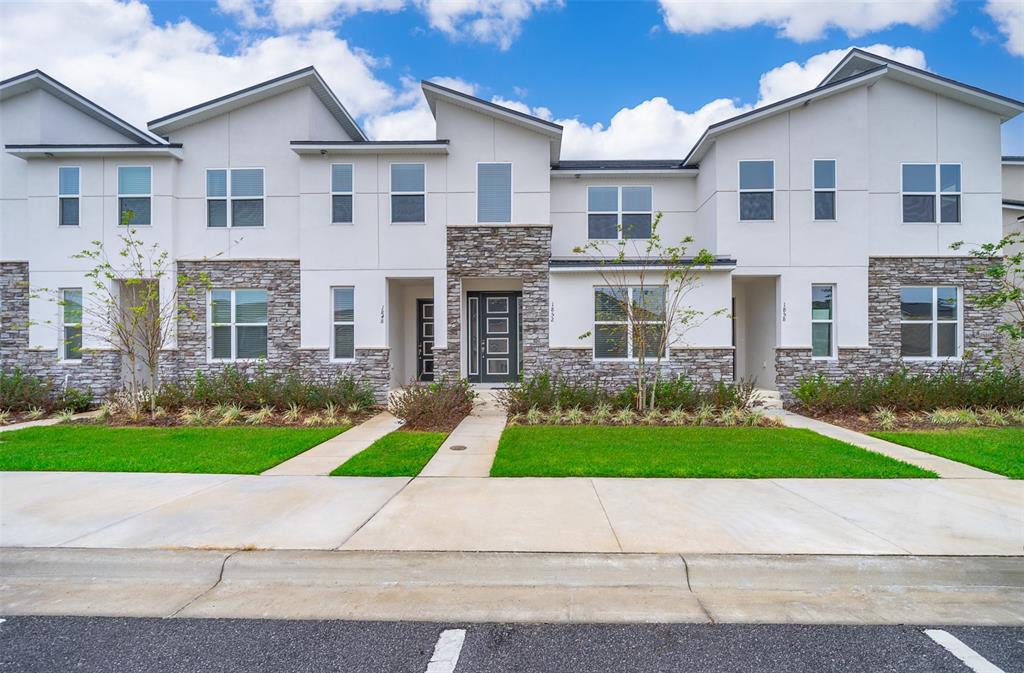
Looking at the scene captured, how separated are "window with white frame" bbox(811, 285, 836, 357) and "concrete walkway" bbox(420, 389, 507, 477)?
27.9 feet

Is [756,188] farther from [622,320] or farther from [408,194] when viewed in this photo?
[408,194]

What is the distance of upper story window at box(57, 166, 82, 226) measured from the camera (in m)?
12.8

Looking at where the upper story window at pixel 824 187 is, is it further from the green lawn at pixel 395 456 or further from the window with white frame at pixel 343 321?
the window with white frame at pixel 343 321

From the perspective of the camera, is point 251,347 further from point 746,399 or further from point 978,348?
point 978,348

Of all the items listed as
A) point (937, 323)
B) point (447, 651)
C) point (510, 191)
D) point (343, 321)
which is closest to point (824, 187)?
point (937, 323)

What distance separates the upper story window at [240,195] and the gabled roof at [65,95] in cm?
403

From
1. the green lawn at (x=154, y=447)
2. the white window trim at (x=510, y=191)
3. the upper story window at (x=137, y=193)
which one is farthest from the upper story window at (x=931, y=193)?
the upper story window at (x=137, y=193)

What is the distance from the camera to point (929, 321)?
12.7 meters

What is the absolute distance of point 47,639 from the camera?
→ 308cm

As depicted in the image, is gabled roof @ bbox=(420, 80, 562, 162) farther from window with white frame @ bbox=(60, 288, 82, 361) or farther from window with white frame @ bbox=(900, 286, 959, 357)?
window with white frame @ bbox=(60, 288, 82, 361)

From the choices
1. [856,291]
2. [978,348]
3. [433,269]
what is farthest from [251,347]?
[978,348]

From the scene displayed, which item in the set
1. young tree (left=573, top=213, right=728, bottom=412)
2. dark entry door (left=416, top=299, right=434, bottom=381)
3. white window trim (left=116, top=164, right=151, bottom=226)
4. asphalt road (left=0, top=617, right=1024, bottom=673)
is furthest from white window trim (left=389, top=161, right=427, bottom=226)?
asphalt road (left=0, top=617, right=1024, bottom=673)

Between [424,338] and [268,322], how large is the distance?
4.39 meters

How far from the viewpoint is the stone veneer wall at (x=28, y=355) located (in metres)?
12.8
